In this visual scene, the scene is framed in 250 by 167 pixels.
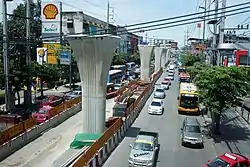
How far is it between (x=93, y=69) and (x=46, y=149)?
5.73 meters

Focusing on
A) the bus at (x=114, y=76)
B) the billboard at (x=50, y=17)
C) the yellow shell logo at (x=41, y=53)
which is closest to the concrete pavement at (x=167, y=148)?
the yellow shell logo at (x=41, y=53)

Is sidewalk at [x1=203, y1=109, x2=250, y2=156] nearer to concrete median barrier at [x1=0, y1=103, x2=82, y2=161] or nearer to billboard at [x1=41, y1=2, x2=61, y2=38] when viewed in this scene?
concrete median barrier at [x1=0, y1=103, x2=82, y2=161]

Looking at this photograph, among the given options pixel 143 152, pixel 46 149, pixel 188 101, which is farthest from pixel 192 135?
pixel 188 101

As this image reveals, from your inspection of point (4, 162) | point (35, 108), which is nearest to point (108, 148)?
point (4, 162)

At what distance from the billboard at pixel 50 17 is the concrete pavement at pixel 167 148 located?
27.6 metres

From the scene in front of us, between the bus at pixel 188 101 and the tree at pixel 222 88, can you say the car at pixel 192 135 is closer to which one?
the tree at pixel 222 88

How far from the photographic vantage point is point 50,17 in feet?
169

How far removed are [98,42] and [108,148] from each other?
6.34m

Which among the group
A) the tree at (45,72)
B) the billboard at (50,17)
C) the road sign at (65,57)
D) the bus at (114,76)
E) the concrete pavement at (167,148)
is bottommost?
the concrete pavement at (167,148)

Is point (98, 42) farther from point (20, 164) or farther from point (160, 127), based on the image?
point (160, 127)

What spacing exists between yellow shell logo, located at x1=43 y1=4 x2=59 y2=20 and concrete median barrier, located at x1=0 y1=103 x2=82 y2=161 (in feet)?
82.7

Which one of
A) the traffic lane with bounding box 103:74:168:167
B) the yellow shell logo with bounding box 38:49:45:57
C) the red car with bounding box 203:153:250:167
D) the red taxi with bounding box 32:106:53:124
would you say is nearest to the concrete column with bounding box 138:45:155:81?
the yellow shell logo with bounding box 38:49:45:57

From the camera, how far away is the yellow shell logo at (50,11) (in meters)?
50.3

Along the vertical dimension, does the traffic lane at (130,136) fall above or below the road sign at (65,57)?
below
